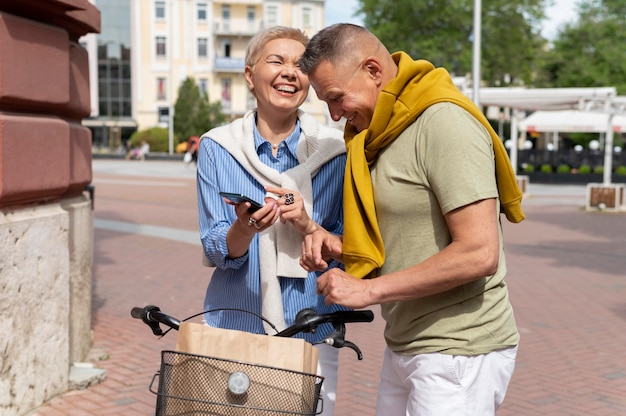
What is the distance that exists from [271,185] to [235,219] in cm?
16

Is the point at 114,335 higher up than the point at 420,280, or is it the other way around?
the point at 420,280

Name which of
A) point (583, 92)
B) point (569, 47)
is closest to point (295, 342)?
point (583, 92)

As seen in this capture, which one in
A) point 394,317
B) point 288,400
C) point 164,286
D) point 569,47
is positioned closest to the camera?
point 288,400

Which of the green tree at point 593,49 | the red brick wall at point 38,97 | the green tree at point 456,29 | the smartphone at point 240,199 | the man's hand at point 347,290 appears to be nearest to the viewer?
the man's hand at point 347,290

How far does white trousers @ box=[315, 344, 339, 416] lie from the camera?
2.68m

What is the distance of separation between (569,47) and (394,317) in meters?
51.2

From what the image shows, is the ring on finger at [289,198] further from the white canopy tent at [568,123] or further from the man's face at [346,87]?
the white canopy tent at [568,123]

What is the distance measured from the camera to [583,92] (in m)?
21.7

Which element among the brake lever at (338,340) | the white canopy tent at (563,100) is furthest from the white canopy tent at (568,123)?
the brake lever at (338,340)

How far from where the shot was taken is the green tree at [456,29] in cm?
4134

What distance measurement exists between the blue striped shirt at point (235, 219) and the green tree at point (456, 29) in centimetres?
3901

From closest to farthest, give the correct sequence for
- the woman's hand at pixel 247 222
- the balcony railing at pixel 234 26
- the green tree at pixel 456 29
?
the woman's hand at pixel 247 222, the green tree at pixel 456 29, the balcony railing at pixel 234 26

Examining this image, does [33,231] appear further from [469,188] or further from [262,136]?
[469,188]

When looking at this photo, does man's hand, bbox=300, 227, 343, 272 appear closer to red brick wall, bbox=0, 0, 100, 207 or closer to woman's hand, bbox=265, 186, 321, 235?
woman's hand, bbox=265, 186, 321, 235
